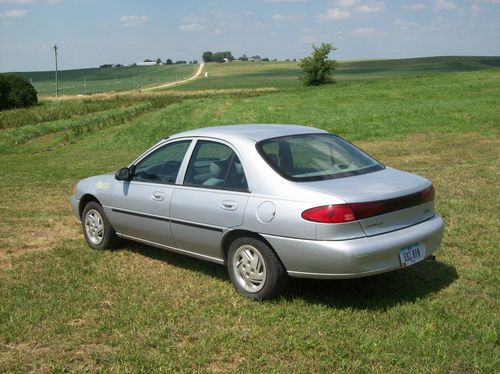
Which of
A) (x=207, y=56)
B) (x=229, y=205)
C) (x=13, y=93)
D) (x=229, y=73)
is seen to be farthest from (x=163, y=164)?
(x=207, y=56)

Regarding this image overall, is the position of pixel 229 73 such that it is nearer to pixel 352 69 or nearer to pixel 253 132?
pixel 352 69

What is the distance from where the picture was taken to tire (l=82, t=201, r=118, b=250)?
6832 millimetres

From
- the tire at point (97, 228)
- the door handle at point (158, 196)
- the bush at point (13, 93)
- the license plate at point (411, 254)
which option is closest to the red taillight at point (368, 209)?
the license plate at point (411, 254)

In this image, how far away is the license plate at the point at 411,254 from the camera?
4.79 meters

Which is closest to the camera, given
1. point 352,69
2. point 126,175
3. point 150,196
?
point 150,196

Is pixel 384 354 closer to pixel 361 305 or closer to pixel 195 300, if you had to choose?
pixel 361 305

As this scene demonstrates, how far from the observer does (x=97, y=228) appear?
6.99m

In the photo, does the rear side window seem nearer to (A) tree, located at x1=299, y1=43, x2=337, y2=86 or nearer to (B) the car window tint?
(B) the car window tint

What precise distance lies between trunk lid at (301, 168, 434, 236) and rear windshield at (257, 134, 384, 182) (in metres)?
0.18

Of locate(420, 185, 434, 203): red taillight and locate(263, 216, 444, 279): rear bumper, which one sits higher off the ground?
locate(420, 185, 434, 203): red taillight

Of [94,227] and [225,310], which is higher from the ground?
[94,227]

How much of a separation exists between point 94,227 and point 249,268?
2.69 m

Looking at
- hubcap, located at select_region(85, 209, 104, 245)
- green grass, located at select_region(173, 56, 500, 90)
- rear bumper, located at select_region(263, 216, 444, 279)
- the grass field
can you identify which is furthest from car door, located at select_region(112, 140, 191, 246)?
the grass field

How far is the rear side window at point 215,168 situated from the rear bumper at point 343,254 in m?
0.73
